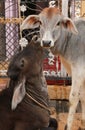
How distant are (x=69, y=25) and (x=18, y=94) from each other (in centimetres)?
137

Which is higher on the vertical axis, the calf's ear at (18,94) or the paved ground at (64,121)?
the calf's ear at (18,94)

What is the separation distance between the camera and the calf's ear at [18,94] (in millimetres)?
2443

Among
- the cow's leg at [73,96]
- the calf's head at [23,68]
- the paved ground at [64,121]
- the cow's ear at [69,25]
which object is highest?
the cow's ear at [69,25]

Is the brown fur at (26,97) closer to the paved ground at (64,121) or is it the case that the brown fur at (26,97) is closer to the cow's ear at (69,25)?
the cow's ear at (69,25)

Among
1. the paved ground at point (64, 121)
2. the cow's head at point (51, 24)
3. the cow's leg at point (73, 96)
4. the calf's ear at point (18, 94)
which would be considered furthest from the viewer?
the paved ground at point (64, 121)

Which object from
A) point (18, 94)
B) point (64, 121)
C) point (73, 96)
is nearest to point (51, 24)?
point (73, 96)

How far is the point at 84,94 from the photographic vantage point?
4.05 metres

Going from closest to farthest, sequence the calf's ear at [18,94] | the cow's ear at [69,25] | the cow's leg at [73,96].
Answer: the calf's ear at [18,94], the cow's ear at [69,25], the cow's leg at [73,96]

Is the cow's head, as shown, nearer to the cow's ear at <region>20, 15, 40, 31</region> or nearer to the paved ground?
the cow's ear at <region>20, 15, 40, 31</region>

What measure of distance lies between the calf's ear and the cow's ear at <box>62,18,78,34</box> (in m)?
1.26

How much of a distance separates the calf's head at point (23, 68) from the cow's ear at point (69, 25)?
3.25 feet

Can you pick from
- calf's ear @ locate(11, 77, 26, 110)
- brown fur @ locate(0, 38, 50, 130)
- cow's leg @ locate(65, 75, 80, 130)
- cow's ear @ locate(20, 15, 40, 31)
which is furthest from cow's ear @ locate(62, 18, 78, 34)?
calf's ear @ locate(11, 77, 26, 110)

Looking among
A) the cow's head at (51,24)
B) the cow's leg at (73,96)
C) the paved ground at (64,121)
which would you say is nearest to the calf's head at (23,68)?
the cow's head at (51,24)

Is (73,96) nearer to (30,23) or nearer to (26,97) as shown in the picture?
(30,23)
